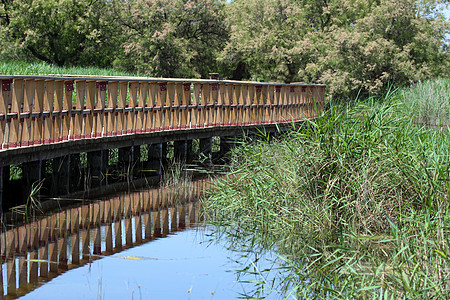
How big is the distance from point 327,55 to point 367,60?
3277 millimetres

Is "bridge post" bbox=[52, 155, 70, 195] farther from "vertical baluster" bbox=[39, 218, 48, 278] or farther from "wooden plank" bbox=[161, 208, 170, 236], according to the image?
"vertical baluster" bbox=[39, 218, 48, 278]

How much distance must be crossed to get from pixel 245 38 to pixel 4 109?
33021mm

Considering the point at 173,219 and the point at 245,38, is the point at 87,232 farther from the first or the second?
the point at 245,38

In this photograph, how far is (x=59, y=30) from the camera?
4812cm

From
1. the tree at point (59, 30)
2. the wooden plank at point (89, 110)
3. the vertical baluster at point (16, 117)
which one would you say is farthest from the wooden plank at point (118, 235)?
the tree at point (59, 30)

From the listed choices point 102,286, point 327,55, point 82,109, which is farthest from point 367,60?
point 102,286

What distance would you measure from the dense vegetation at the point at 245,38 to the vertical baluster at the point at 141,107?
1957 cm

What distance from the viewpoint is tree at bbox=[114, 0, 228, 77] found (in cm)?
4562

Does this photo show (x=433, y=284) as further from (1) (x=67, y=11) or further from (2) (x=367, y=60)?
(1) (x=67, y=11)

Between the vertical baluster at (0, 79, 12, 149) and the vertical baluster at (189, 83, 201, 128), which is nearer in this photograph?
the vertical baluster at (0, 79, 12, 149)

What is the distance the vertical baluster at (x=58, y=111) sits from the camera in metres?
16.3

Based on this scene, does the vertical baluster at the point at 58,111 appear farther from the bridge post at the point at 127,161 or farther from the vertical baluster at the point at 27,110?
the bridge post at the point at 127,161

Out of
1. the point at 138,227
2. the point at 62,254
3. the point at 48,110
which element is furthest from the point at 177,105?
the point at 62,254

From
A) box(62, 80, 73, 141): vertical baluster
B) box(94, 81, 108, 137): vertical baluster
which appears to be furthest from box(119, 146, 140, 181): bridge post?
box(62, 80, 73, 141): vertical baluster
